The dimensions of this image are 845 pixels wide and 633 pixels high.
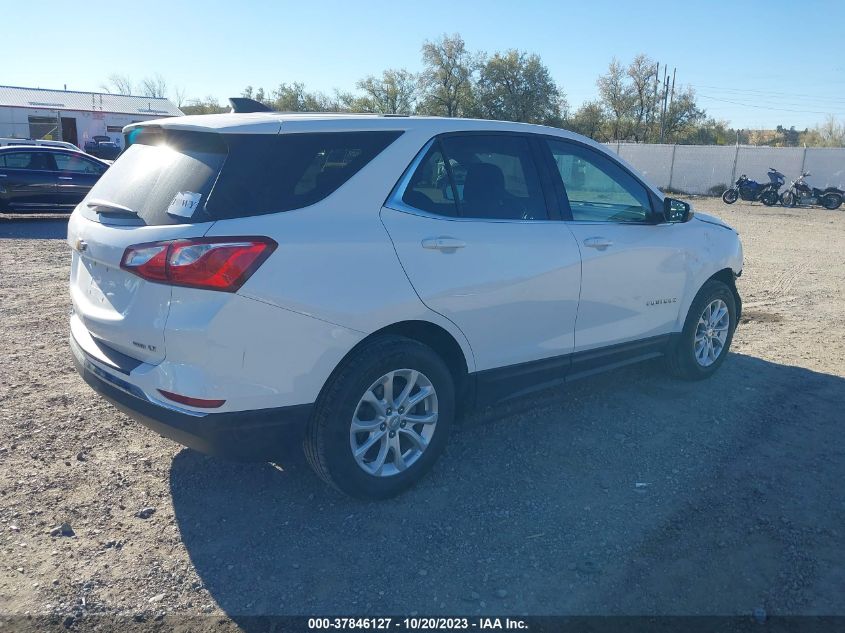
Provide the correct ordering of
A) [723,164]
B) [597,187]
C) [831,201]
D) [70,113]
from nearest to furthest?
1. [597,187]
2. [831,201]
3. [723,164]
4. [70,113]

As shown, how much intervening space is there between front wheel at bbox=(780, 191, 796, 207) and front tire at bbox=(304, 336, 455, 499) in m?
26.1

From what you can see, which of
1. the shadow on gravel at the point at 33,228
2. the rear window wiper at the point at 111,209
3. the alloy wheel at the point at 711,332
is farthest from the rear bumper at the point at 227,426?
the shadow on gravel at the point at 33,228

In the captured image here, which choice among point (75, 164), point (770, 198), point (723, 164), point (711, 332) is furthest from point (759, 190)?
point (711, 332)

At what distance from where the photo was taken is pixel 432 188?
149 inches

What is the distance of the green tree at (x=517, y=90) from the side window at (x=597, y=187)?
4683cm

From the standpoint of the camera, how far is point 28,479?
3.81 meters

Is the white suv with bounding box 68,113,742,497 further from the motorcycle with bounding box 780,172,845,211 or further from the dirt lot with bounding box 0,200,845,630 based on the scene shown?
the motorcycle with bounding box 780,172,845,211

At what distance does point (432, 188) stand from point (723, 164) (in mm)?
30590

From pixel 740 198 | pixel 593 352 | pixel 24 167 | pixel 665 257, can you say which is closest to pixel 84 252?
pixel 593 352

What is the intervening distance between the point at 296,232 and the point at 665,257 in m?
2.94

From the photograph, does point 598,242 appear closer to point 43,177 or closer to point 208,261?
point 208,261

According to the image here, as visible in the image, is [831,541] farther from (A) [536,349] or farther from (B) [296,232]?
(B) [296,232]

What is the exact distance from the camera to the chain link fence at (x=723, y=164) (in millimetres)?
27578

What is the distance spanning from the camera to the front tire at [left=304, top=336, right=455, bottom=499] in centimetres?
335
